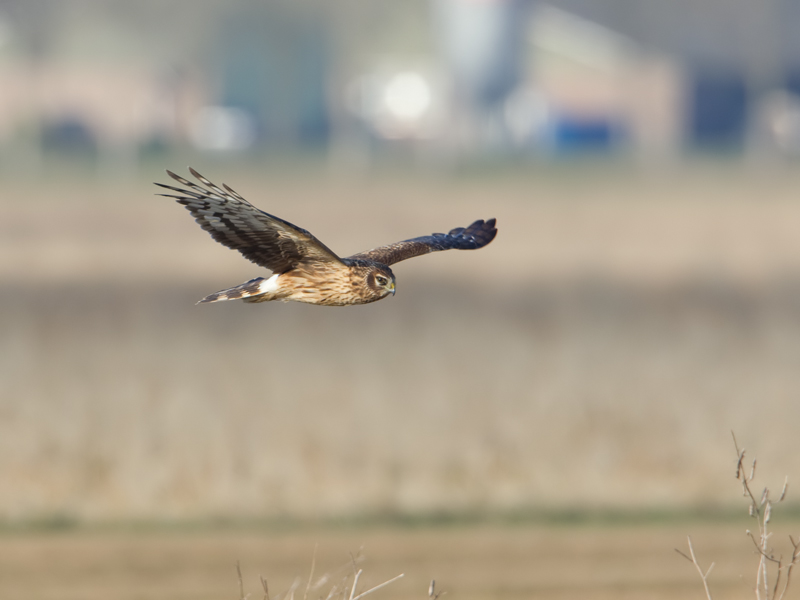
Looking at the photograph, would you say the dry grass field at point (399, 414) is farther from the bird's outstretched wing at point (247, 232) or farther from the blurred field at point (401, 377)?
the bird's outstretched wing at point (247, 232)

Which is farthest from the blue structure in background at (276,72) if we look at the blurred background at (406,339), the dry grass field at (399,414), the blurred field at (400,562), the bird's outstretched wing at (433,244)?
the bird's outstretched wing at (433,244)

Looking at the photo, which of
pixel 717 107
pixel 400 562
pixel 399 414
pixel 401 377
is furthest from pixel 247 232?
pixel 717 107

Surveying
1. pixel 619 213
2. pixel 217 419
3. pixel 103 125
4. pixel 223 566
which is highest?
pixel 103 125

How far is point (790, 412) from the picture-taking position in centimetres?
1466

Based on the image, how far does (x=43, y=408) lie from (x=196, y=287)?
21.1 feet

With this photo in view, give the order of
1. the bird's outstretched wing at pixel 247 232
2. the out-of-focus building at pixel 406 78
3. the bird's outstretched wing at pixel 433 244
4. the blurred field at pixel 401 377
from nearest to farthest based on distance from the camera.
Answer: the bird's outstretched wing at pixel 247 232 → the bird's outstretched wing at pixel 433 244 → the blurred field at pixel 401 377 → the out-of-focus building at pixel 406 78

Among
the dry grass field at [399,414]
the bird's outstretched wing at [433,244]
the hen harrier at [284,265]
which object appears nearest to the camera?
the hen harrier at [284,265]

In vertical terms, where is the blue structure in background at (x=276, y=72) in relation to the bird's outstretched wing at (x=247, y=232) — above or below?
above

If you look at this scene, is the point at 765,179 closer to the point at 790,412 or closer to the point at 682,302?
the point at 682,302

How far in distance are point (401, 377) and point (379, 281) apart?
964cm

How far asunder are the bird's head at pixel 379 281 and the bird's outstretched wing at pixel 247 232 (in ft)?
0.80

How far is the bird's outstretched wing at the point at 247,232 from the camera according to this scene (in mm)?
5516

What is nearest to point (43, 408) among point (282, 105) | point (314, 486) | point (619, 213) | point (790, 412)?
point (314, 486)

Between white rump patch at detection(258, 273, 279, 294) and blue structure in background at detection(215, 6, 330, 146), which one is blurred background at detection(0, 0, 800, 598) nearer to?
blue structure in background at detection(215, 6, 330, 146)
